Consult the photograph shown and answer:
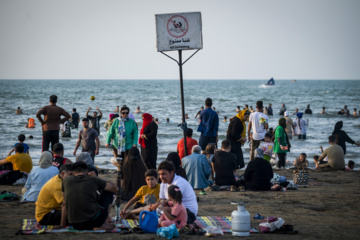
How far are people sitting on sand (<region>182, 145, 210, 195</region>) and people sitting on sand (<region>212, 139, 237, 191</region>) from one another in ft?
0.70

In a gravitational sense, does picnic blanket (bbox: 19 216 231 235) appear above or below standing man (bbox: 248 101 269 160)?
below

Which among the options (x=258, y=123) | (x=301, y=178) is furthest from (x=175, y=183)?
(x=258, y=123)

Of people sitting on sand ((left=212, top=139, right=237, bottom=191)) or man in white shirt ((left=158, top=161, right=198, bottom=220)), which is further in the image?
people sitting on sand ((left=212, top=139, right=237, bottom=191))

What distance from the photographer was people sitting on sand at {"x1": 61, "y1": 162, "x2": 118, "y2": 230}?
6570 mm

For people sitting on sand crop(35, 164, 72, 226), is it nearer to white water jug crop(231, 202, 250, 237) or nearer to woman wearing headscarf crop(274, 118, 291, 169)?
white water jug crop(231, 202, 250, 237)

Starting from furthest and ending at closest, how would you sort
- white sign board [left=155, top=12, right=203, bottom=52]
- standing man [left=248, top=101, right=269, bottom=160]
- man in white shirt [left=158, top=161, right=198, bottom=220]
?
1. standing man [left=248, top=101, right=269, bottom=160]
2. white sign board [left=155, top=12, right=203, bottom=52]
3. man in white shirt [left=158, top=161, right=198, bottom=220]

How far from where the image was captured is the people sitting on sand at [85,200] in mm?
6570

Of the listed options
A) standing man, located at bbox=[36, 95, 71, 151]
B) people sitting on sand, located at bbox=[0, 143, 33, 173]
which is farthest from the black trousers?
people sitting on sand, located at bbox=[0, 143, 33, 173]

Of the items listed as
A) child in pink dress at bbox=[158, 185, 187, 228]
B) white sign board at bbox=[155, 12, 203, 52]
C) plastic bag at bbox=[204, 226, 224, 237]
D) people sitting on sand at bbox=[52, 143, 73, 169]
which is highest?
white sign board at bbox=[155, 12, 203, 52]

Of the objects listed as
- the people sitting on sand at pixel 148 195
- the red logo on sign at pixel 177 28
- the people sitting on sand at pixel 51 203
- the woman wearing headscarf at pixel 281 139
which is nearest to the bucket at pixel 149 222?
the people sitting on sand at pixel 148 195

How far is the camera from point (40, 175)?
880 centimetres

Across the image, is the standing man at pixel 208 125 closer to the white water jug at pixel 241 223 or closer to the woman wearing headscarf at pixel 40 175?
the woman wearing headscarf at pixel 40 175

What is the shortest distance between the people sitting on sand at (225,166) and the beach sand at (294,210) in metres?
0.32

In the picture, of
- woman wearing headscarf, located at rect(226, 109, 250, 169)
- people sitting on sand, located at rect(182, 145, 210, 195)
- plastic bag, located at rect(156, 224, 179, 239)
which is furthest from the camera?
woman wearing headscarf, located at rect(226, 109, 250, 169)
